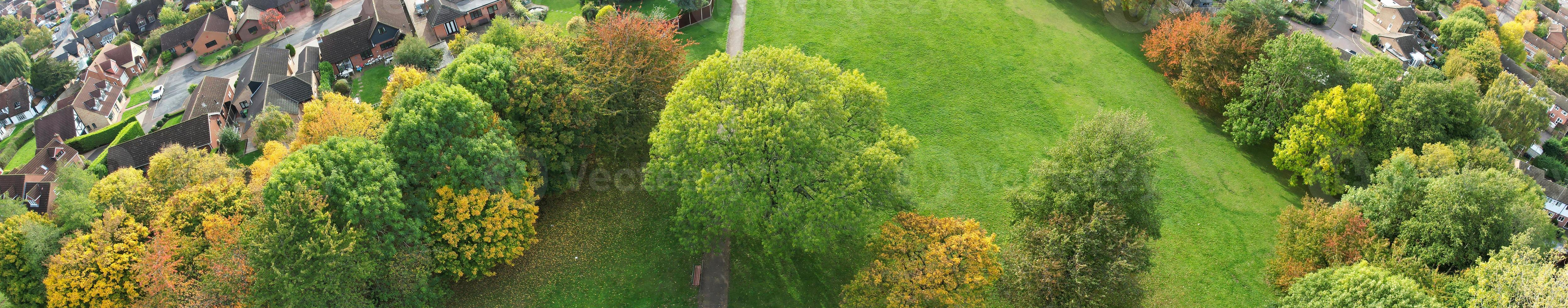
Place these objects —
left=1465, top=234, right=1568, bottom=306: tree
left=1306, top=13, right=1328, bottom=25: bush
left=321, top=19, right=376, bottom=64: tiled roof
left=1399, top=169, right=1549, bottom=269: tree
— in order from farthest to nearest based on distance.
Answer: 1. left=1306, top=13, right=1328, bottom=25: bush
2. left=321, top=19, right=376, bottom=64: tiled roof
3. left=1399, top=169, right=1549, bottom=269: tree
4. left=1465, top=234, right=1568, bottom=306: tree

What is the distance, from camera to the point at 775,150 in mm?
34406

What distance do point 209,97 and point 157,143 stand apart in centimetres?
649

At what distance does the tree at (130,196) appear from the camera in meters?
41.9

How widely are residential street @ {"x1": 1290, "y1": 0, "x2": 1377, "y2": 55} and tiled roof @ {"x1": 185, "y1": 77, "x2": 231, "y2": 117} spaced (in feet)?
322

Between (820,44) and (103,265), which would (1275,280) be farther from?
(103,265)

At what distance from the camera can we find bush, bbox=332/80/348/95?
62.4 m

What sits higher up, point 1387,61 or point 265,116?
point 1387,61

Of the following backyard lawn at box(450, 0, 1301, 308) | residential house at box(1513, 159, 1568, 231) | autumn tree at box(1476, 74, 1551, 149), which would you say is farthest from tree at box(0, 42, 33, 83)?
residential house at box(1513, 159, 1568, 231)

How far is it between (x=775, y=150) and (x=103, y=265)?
34043mm

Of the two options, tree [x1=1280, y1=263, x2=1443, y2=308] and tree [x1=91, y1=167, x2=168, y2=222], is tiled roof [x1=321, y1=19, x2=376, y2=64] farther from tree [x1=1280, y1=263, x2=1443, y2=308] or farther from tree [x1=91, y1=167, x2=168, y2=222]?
tree [x1=1280, y1=263, x2=1443, y2=308]

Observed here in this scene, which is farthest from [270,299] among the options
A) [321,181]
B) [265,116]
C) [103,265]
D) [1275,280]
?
[1275,280]

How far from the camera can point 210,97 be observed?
214 feet

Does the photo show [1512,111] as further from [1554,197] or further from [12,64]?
[12,64]

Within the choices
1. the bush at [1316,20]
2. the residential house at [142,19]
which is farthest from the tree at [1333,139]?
the residential house at [142,19]
